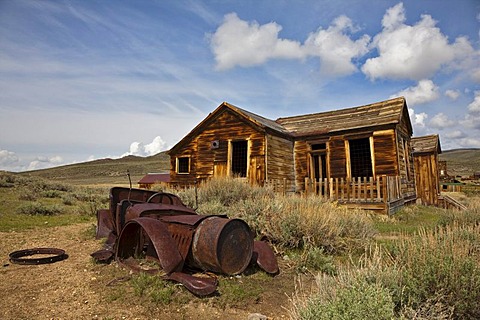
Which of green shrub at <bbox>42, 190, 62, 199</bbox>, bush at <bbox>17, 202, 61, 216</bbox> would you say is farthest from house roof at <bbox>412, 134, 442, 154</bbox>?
green shrub at <bbox>42, 190, 62, 199</bbox>

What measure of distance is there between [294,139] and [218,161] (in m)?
4.29

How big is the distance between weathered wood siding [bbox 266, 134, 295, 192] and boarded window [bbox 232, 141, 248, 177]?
1.74 meters

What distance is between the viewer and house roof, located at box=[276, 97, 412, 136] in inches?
549

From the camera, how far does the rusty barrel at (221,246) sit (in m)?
3.95

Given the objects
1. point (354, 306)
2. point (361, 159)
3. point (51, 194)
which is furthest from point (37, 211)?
point (361, 159)

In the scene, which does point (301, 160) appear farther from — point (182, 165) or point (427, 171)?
point (427, 171)

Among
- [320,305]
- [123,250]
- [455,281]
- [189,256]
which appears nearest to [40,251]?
[123,250]

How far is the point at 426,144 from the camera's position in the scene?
63.4 ft

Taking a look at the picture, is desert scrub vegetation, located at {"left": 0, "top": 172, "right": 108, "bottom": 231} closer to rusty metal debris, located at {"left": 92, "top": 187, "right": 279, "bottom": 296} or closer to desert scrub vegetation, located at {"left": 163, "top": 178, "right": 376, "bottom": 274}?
rusty metal debris, located at {"left": 92, "top": 187, "right": 279, "bottom": 296}

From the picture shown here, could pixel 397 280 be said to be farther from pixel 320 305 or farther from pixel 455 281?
pixel 320 305

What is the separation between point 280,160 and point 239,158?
7.48ft

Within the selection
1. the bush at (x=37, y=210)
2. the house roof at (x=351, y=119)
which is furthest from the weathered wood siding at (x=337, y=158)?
the bush at (x=37, y=210)

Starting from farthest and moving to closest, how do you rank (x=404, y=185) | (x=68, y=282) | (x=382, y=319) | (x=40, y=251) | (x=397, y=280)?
(x=404, y=185) → (x=40, y=251) → (x=68, y=282) → (x=397, y=280) → (x=382, y=319)

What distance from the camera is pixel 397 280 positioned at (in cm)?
304
